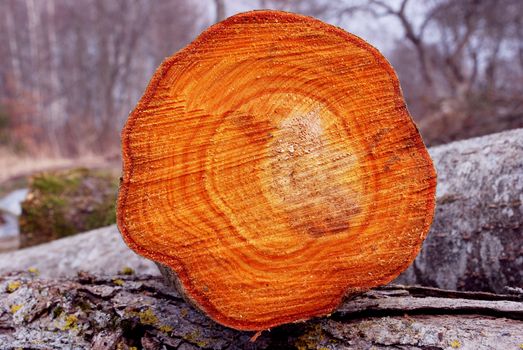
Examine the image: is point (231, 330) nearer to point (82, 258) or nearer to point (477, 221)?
point (477, 221)

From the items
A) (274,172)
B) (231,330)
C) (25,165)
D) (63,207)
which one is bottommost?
(25,165)

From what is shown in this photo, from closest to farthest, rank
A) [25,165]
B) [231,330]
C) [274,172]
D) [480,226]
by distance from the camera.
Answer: [274,172]
[231,330]
[480,226]
[25,165]

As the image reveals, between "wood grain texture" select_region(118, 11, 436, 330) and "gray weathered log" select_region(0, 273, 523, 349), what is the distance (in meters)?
0.17

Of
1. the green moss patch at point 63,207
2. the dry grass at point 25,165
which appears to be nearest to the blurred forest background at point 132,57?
the dry grass at point 25,165

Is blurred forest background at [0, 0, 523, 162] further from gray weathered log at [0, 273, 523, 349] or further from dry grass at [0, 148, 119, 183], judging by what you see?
gray weathered log at [0, 273, 523, 349]

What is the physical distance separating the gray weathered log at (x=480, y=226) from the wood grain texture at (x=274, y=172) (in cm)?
85

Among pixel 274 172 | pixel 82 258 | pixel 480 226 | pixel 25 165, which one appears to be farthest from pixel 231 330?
pixel 25 165

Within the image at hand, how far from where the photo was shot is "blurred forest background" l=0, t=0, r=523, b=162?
1220 centimetres

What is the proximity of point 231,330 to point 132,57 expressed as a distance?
18.9m

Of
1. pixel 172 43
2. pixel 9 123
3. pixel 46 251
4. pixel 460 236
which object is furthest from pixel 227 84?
pixel 172 43

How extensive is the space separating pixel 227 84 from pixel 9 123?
17.1 meters

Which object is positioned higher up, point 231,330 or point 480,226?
point 480,226

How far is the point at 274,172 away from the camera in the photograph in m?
1.40

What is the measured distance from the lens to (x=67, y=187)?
3.75m
